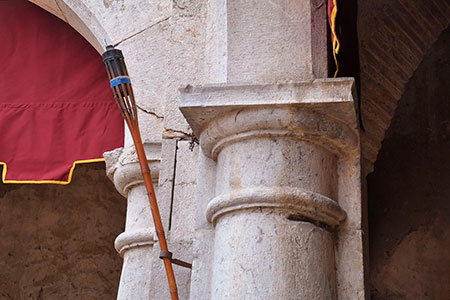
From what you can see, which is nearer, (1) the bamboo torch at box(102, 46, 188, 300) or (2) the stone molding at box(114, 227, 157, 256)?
(1) the bamboo torch at box(102, 46, 188, 300)

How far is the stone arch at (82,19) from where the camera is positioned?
4.54m

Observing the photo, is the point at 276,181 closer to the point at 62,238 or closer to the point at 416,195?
the point at 416,195

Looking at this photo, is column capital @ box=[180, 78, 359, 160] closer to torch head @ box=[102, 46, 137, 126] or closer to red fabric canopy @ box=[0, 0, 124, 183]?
torch head @ box=[102, 46, 137, 126]

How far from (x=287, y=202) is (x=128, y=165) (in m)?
1.45

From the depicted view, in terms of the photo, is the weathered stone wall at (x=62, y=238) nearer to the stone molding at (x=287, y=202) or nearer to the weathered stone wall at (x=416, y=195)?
the weathered stone wall at (x=416, y=195)

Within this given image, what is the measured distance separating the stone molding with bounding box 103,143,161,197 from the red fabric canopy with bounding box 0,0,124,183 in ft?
1.57

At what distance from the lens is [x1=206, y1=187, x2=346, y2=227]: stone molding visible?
2.96 m

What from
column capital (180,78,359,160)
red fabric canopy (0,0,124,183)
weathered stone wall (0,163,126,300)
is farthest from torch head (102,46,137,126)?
weathered stone wall (0,163,126,300)

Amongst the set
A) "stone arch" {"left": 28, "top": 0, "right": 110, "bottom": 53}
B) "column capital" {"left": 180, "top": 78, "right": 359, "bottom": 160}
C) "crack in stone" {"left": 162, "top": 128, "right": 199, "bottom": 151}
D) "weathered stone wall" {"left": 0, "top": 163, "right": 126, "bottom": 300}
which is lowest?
"column capital" {"left": 180, "top": 78, "right": 359, "bottom": 160}

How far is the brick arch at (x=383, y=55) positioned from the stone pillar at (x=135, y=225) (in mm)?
992

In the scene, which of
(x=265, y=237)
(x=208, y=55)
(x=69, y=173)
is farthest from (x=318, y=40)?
(x=69, y=173)

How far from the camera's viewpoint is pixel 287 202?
116 inches

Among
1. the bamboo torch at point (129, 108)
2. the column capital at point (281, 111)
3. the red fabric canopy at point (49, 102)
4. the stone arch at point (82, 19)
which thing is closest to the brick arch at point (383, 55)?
the column capital at point (281, 111)

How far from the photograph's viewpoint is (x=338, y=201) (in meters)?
3.14
